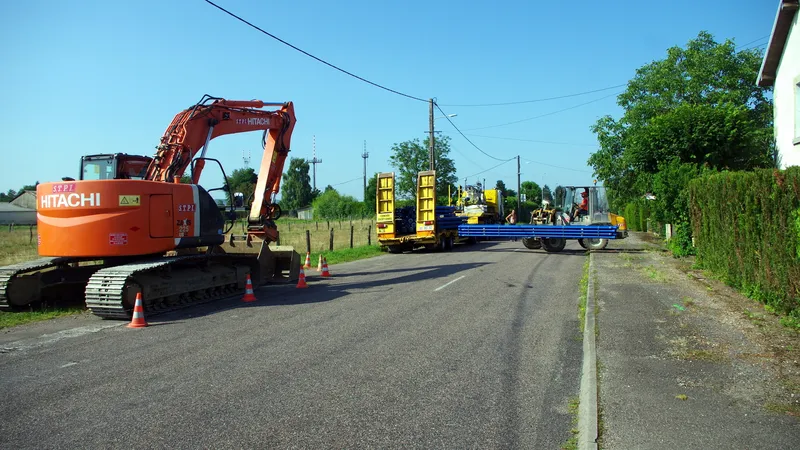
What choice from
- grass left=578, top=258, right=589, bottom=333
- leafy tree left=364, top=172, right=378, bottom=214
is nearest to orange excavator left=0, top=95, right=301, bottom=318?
grass left=578, top=258, right=589, bottom=333

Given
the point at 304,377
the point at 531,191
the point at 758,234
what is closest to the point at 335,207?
the point at 531,191

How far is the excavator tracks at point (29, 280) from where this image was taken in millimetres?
10227

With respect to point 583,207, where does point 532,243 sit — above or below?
below

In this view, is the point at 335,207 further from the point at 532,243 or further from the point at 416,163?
the point at 532,243

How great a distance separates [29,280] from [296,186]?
9175 cm

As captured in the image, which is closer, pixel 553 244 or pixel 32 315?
pixel 32 315

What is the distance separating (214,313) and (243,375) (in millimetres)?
4248

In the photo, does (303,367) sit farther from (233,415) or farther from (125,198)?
(125,198)

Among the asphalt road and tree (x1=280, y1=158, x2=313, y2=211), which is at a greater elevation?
tree (x1=280, y1=158, x2=313, y2=211)

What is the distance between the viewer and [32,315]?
10.3 metres

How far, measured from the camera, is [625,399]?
17.5 ft

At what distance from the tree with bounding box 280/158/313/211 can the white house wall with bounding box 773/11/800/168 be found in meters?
89.9

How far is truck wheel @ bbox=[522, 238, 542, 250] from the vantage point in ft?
81.0

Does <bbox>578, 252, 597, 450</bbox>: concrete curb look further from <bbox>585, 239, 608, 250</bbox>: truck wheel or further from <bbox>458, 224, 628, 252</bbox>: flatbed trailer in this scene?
<bbox>585, 239, 608, 250</bbox>: truck wheel
